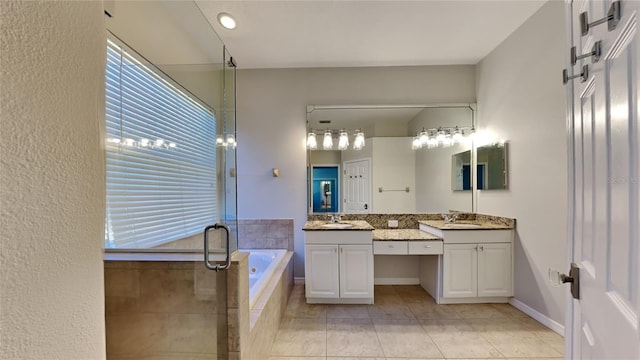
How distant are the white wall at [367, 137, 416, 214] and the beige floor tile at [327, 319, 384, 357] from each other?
1420 millimetres

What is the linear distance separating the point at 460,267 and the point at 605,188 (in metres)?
2.32

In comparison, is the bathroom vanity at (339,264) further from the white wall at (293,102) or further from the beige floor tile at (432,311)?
the white wall at (293,102)

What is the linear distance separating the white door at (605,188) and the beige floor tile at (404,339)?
4.05 ft

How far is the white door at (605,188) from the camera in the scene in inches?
25.2

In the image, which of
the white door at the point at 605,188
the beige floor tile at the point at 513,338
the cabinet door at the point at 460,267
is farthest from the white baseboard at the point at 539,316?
the white door at the point at 605,188

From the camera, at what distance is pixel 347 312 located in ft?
8.79

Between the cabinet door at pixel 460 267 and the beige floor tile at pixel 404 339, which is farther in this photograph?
the cabinet door at pixel 460 267

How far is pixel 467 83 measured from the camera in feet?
11.0

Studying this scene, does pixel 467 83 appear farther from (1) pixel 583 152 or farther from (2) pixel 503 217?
(1) pixel 583 152

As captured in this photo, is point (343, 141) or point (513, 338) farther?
point (343, 141)

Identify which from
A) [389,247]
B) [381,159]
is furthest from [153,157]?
[381,159]

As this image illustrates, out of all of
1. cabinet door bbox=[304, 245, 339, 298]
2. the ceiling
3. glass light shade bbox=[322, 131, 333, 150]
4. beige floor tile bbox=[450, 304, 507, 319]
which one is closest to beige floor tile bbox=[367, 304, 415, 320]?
cabinet door bbox=[304, 245, 339, 298]

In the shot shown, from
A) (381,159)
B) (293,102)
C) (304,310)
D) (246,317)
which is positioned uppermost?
(293,102)

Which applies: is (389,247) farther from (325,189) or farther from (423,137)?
(423,137)
